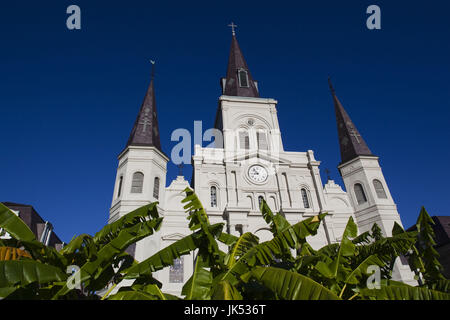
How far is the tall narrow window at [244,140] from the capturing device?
2628cm

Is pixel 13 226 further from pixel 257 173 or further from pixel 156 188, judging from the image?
pixel 257 173

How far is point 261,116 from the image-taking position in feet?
93.4

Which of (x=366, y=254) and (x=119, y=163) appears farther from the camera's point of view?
(x=119, y=163)

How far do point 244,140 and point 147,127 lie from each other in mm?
9352

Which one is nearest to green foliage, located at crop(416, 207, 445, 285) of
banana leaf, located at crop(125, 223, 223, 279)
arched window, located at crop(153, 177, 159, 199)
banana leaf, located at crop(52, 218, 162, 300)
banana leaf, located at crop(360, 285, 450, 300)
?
banana leaf, located at crop(360, 285, 450, 300)

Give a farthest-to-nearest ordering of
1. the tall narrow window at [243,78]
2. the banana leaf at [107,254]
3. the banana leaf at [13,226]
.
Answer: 1. the tall narrow window at [243,78]
2. the banana leaf at [13,226]
3. the banana leaf at [107,254]

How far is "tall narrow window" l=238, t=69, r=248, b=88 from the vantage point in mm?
33197

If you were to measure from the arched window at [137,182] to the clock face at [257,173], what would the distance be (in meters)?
9.31

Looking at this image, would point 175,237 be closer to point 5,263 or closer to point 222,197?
point 222,197

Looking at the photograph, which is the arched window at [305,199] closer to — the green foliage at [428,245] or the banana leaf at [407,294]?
the green foliage at [428,245]

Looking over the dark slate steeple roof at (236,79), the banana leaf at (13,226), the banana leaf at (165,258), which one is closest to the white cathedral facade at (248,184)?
the dark slate steeple roof at (236,79)

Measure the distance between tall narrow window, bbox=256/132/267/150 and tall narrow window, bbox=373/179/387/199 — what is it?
33.1 feet
